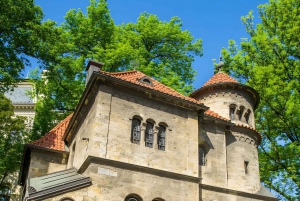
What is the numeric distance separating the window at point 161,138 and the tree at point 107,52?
8.04m

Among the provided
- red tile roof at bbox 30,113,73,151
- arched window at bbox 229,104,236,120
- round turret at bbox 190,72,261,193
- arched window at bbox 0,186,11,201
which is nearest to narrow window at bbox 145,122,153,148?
round turret at bbox 190,72,261,193

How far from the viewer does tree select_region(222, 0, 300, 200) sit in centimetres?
2089

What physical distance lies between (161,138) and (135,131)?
3.84ft

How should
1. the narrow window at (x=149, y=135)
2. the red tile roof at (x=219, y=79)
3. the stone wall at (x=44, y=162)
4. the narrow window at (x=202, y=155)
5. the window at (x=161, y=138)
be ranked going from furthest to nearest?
the red tile roof at (x=219, y=79), the stone wall at (x=44, y=162), the narrow window at (x=202, y=155), the window at (x=161, y=138), the narrow window at (x=149, y=135)

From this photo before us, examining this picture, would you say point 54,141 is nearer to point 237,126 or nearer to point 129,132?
point 129,132

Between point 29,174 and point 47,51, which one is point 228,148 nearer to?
point 29,174

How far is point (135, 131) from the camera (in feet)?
49.7

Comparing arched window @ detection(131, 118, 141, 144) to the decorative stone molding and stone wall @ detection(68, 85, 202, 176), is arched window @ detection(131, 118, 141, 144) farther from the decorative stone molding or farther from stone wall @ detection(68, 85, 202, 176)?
the decorative stone molding

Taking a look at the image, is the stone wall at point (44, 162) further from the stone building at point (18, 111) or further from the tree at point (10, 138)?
the stone building at point (18, 111)

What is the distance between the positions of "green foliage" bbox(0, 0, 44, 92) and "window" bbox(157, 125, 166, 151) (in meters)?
7.86

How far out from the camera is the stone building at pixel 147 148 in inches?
542

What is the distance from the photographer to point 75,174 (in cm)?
1458

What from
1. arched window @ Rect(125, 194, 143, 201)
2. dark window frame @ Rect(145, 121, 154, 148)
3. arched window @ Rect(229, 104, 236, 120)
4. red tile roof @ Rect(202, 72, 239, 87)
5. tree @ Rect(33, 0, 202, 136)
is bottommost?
arched window @ Rect(125, 194, 143, 201)

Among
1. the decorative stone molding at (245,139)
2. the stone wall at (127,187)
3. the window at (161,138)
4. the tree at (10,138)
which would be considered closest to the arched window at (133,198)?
the stone wall at (127,187)
